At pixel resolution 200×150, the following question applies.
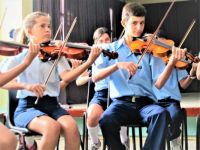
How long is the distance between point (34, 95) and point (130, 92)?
0.52m

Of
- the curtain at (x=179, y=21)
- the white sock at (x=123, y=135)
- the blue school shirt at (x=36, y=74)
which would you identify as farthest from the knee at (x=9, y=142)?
the curtain at (x=179, y=21)

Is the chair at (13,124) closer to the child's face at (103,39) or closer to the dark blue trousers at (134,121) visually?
the dark blue trousers at (134,121)

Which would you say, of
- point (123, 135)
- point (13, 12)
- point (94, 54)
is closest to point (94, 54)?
point (94, 54)

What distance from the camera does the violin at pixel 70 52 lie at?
7.25 feet

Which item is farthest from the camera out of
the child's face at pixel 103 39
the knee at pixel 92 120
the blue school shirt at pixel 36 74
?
the child's face at pixel 103 39

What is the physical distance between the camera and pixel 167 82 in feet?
8.14

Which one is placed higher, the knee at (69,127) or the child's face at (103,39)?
the child's face at (103,39)

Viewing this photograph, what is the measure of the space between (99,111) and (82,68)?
1.62ft

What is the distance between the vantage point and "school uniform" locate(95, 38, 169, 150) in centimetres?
197

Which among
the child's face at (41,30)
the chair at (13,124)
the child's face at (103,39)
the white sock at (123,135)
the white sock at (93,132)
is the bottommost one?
the white sock at (123,135)

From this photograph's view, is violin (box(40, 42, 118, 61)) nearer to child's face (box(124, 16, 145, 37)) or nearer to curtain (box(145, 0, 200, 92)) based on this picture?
child's face (box(124, 16, 145, 37))

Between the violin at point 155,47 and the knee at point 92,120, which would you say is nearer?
the violin at point 155,47

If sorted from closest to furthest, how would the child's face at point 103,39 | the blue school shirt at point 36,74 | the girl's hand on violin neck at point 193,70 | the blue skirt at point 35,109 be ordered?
the blue skirt at point 35,109
the blue school shirt at point 36,74
the girl's hand on violin neck at point 193,70
the child's face at point 103,39

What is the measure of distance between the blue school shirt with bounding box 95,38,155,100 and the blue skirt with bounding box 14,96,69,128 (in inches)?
12.8
